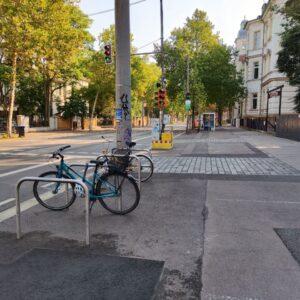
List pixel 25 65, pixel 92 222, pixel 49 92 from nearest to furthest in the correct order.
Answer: pixel 92 222 < pixel 25 65 < pixel 49 92

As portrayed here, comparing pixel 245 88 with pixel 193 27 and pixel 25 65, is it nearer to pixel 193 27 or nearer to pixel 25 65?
pixel 193 27

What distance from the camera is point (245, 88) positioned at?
148ft

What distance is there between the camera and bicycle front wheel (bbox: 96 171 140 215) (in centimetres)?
603

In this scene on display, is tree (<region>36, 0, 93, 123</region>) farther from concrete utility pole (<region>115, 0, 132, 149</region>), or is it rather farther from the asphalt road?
the asphalt road

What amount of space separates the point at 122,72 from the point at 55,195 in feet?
14.7

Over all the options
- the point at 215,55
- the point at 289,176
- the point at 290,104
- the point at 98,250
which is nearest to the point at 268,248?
the point at 98,250

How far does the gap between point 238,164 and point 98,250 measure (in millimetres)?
8721

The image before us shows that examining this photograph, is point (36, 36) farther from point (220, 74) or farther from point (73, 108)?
point (220, 74)

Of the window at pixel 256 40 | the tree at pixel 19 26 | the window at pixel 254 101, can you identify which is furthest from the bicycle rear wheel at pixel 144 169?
the window at pixel 256 40

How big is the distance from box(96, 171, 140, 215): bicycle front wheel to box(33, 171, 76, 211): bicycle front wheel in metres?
0.67

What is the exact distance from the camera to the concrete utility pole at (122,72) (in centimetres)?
983

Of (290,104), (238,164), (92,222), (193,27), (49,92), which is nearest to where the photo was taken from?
(92,222)

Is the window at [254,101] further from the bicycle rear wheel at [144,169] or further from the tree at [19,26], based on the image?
the bicycle rear wheel at [144,169]

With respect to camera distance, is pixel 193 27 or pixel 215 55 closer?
pixel 215 55
